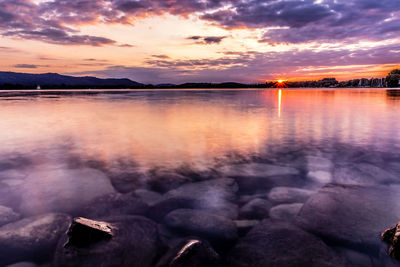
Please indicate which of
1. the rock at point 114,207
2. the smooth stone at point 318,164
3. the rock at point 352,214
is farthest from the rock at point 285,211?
the smooth stone at point 318,164

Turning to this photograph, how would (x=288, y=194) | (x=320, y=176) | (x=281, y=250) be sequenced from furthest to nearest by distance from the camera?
(x=320, y=176) → (x=288, y=194) → (x=281, y=250)

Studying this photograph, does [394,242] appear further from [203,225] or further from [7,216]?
[7,216]

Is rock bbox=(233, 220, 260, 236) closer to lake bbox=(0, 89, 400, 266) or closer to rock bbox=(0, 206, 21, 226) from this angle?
lake bbox=(0, 89, 400, 266)

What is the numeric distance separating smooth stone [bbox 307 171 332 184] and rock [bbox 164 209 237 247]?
3.64 meters

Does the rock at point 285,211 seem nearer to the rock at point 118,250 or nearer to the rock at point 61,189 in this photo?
the rock at point 118,250

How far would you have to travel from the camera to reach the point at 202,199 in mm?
6691

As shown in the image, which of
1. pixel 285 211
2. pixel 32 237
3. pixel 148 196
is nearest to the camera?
pixel 32 237

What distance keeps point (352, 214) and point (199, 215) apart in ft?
10.9

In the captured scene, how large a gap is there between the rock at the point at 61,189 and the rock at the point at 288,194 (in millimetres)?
4352

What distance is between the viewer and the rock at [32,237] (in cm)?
464

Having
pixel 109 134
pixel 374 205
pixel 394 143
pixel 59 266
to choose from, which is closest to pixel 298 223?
pixel 374 205

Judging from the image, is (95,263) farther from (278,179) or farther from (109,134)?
(109,134)

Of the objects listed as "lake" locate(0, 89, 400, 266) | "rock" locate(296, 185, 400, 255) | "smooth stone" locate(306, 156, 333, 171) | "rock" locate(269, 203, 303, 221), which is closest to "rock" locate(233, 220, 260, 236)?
"lake" locate(0, 89, 400, 266)

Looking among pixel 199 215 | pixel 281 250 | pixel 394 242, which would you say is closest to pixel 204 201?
pixel 199 215
